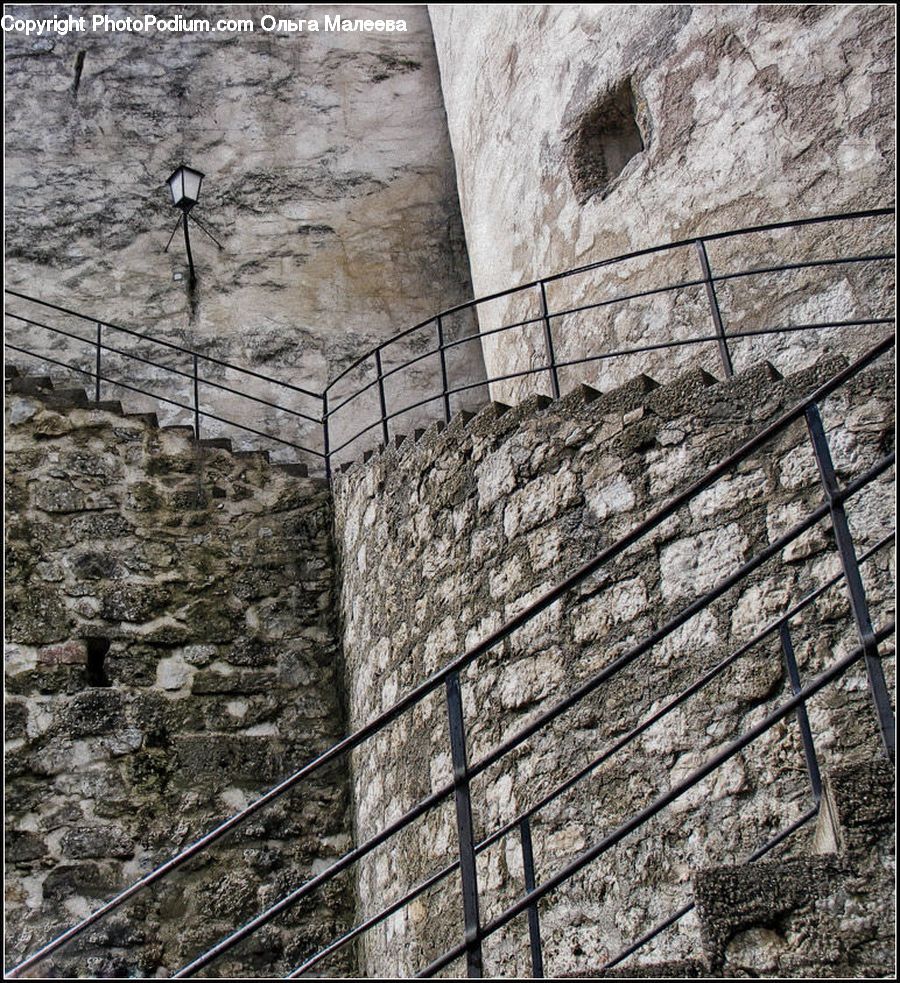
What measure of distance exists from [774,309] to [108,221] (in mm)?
5758

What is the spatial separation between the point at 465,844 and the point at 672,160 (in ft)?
13.7

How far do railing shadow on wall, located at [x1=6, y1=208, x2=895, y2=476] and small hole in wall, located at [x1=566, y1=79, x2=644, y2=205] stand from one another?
20.9 inches

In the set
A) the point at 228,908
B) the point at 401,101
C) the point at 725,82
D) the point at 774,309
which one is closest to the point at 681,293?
the point at 774,309

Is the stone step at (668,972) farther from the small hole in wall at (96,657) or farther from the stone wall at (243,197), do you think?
the stone wall at (243,197)

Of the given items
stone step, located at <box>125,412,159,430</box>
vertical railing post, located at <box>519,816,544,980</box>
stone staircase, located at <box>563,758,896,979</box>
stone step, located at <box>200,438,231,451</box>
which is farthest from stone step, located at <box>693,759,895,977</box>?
stone step, located at <box>125,412,159,430</box>

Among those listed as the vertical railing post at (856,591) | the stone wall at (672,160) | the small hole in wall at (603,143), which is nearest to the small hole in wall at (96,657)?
the stone wall at (672,160)

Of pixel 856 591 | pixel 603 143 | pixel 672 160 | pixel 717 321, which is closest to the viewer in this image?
pixel 856 591

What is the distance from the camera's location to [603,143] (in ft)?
21.2

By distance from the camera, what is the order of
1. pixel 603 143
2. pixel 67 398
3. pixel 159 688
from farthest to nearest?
pixel 67 398 < pixel 603 143 < pixel 159 688

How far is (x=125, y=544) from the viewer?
6727 mm

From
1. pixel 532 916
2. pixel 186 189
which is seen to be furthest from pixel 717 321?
pixel 186 189

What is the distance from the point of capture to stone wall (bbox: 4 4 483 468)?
880 cm

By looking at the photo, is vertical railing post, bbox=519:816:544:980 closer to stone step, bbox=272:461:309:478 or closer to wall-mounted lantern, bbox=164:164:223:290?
stone step, bbox=272:461:309:478

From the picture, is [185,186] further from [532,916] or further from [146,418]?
[532,916]
